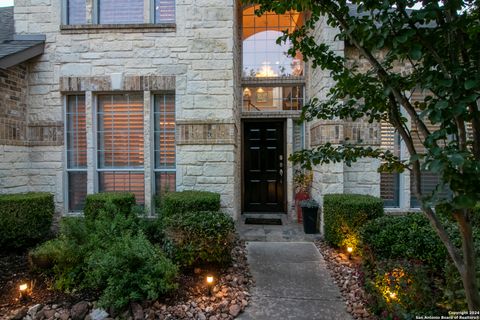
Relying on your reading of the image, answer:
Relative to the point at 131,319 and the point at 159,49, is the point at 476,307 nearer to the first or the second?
the point at 131,319

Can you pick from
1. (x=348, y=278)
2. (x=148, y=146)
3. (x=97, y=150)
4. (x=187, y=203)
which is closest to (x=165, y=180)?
(x=148, y=146)

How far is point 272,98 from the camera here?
6355mm

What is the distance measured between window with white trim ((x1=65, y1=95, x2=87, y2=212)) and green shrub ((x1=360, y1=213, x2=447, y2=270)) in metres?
4.66

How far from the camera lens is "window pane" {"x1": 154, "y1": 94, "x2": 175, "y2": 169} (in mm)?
5008

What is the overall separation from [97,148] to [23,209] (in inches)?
55.9

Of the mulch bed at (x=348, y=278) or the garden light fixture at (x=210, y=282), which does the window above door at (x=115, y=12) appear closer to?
the garden light fixture at (x=210, y=282)

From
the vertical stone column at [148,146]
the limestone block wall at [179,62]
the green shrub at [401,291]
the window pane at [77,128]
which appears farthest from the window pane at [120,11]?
the green shrub at [401,291]

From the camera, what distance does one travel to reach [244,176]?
6656mm

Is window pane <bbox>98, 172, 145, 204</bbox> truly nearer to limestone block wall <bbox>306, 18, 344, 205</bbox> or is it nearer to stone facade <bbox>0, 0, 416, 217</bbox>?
stone facade <bbox>0, 0, 416, 217</bbox>

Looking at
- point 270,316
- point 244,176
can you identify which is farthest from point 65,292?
point 244,176

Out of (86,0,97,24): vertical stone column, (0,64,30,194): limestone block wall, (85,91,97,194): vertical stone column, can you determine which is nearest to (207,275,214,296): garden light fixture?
(85,91,97,194): vertical stone column

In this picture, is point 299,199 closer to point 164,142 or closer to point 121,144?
point 164,142

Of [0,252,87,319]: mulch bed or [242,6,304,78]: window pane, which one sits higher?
[242,6,304,78]: window pane

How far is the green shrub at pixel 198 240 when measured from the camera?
3.28 meters
